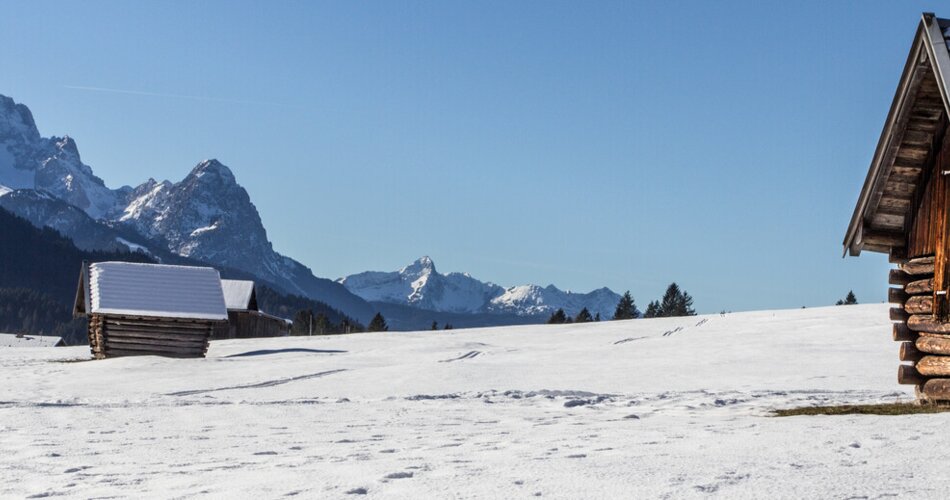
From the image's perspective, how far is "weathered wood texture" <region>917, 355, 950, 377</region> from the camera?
14523 millimetres

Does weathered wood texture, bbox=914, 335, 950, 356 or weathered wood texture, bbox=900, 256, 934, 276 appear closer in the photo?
weathered wood texture, bbox=914, 335, 950, 356

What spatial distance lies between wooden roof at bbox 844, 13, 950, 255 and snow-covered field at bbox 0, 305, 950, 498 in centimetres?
336

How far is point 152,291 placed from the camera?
135 feet

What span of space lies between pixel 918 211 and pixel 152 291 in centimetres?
3314

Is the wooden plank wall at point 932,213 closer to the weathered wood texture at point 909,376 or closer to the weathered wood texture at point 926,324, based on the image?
the weathered wood texture at point 926,324

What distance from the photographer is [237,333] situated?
265ft

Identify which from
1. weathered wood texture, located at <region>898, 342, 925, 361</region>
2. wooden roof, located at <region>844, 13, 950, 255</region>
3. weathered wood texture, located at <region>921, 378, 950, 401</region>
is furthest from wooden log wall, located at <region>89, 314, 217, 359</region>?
weathered wood texture, located at <region>921, 378, 950, 401</region>

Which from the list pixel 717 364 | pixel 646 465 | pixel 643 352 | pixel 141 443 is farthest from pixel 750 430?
pixel 643 352

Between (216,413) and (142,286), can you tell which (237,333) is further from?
(216,413)

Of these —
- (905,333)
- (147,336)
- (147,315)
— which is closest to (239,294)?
(147,336)

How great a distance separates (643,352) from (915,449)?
26.0m

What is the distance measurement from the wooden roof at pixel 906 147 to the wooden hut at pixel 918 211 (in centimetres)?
1

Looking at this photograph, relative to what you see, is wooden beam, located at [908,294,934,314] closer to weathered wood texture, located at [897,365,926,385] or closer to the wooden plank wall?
the wooden plank wall

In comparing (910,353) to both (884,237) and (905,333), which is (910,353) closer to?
(905,333)
